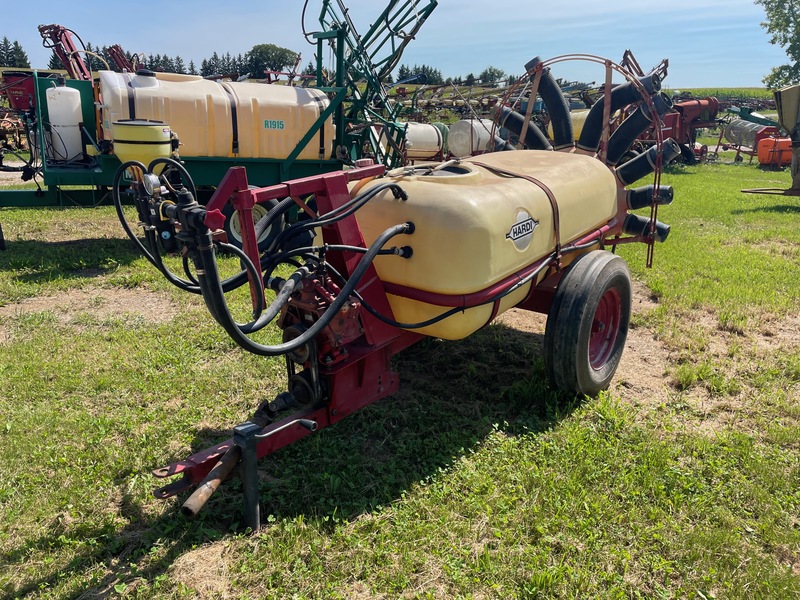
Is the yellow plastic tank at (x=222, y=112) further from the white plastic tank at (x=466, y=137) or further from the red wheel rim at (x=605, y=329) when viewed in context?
the white plastic tank at (x=466, y=137)

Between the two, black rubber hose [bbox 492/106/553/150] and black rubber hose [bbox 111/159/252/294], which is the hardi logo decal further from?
black rubber hose [bbox 492/106/553/150]

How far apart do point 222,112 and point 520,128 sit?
3718 mm

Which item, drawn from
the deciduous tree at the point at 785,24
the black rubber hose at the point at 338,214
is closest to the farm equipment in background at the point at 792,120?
the black rubber hose at the point at 338,214

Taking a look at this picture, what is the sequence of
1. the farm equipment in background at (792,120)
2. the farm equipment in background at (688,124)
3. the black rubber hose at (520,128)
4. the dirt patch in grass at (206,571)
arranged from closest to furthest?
1. the dirt patch in grass at (206,571)
2. the black rubber hose at (520,128)
3. the farm equipment in background at (792,120)
4. the farm equipment in background at (688,124)

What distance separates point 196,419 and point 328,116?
17.0 ft

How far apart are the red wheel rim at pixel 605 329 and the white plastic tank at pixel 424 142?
1167 centimetres

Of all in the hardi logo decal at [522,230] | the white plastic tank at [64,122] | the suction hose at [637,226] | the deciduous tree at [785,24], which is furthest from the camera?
the deciduous tree at [785,24]

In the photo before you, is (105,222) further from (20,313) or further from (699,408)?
(699,408)

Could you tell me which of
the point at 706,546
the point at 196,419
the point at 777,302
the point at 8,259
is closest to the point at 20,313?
the point at 8,259

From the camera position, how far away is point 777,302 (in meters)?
5.64

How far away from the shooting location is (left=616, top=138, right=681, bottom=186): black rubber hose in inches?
183

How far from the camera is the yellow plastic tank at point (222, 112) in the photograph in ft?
22.3

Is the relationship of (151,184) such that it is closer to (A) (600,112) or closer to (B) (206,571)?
(B) (206,571)

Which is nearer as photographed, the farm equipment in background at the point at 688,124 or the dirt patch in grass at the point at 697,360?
the dirt patch in grass at the point at 697,360
